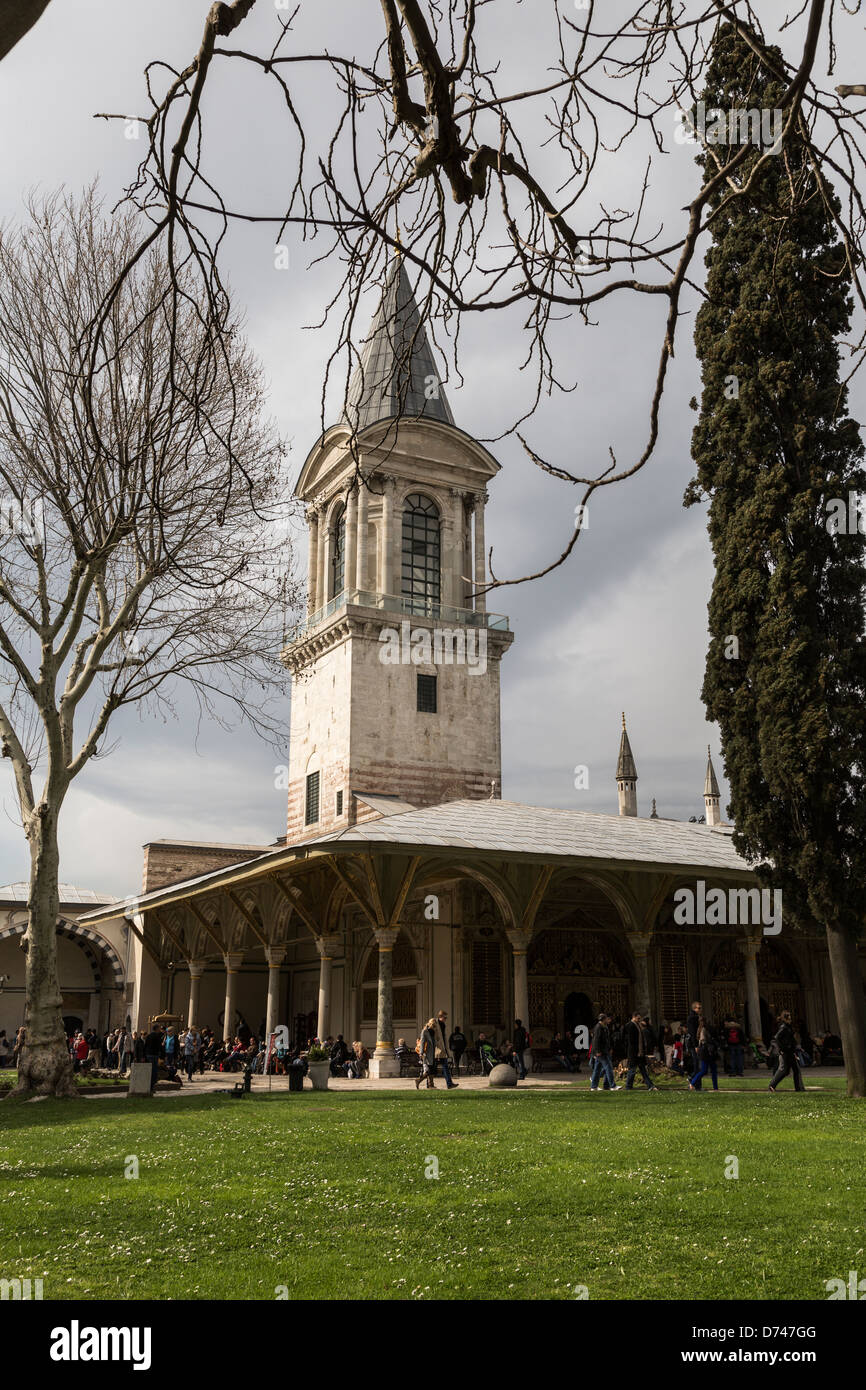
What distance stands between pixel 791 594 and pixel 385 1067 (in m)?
12.4

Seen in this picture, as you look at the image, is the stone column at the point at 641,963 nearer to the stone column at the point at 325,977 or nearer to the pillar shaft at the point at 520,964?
the pillar shaft at the point at 520,964

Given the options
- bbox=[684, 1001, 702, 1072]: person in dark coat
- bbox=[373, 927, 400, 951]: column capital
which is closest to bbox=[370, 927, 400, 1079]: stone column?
bbox=[373, 927, 400, 951]: column capital

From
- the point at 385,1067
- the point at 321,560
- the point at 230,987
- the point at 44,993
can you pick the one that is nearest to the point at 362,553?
the point at 321,560

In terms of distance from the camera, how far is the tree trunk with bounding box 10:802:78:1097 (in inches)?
665

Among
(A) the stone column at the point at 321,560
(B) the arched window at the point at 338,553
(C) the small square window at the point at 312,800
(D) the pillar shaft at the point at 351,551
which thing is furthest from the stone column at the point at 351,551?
(C) the small square window at the point at 312,800

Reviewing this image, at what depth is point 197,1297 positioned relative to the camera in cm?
514

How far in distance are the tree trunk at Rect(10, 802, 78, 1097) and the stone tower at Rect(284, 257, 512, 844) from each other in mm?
16715

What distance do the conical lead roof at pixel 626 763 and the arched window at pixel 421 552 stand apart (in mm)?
20604

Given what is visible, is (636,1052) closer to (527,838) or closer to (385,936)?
(385,936)

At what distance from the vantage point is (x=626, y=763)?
186ft

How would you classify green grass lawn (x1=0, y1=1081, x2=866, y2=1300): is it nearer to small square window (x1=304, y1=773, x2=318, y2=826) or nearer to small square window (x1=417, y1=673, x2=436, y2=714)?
small square window (x1=417, y1=673, x2=436, y2=714)

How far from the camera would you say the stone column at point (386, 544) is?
38.1 m
